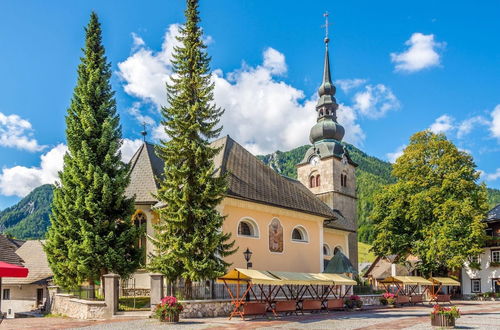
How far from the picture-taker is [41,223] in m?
162

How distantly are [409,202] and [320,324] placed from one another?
25.8 meters

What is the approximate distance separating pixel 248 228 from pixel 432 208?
19.5 meters

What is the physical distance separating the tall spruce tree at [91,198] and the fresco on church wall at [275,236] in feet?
27.5

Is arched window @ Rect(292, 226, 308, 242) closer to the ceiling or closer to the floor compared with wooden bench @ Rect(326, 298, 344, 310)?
closer to the ceiling

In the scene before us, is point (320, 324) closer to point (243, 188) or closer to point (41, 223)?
point (243, 188)

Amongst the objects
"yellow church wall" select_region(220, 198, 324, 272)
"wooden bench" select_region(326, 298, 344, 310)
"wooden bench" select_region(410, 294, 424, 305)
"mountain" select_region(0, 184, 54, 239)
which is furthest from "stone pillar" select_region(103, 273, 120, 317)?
"mountain" select_region(0, 184, 54, 239)

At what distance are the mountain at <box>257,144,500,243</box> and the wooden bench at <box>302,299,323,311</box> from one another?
Result: 32.2 meters

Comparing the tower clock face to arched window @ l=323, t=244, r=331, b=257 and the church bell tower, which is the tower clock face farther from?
arched window @ l=323, t=244, r=331, b=257

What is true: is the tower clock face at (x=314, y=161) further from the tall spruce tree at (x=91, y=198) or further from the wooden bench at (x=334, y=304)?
the tall spruce tree at (x=91, y=198)

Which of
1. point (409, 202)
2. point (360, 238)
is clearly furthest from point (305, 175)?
point (360, 238)

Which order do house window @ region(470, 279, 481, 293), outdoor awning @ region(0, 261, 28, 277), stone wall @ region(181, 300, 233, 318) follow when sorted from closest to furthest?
outdoor awning @ region(0, 261, 28, 277), stone wall @ region(181, 300, 233, 318), house window @ region(470, 279, 481, 293)

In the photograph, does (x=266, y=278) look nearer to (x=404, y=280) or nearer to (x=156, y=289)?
(x=156, y=289)

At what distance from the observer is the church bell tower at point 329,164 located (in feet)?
152

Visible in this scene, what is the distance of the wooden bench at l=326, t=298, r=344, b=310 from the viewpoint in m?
24.4
